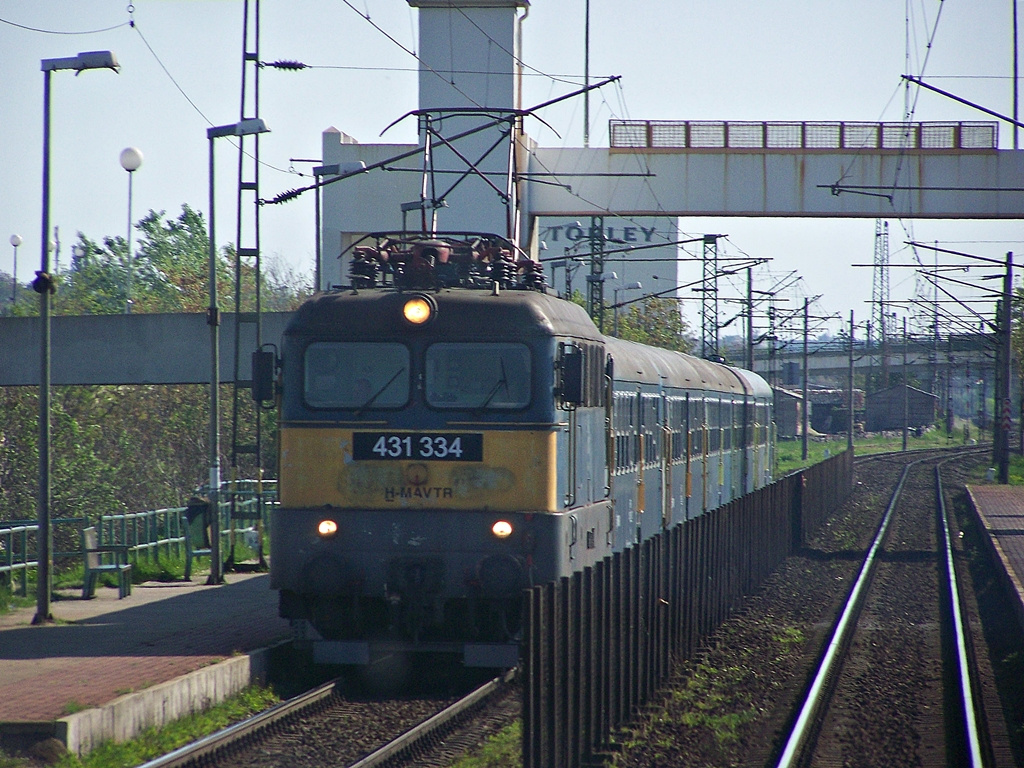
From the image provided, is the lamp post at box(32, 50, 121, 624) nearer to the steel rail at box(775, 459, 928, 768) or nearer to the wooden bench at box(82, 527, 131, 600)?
the wooden bench at box(82, 527, 131, 600)

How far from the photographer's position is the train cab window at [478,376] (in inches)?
427

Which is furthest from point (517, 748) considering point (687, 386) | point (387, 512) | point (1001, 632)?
point (687, 386)

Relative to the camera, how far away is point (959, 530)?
3002 cm

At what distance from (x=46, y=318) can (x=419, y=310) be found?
458 cm

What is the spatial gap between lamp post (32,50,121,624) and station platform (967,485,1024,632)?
1023 centimetres

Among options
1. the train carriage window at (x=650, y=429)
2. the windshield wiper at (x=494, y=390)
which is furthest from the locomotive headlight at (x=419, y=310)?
the train carriage window at (x=650, y=429)

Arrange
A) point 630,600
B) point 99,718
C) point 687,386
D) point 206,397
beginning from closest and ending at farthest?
point 99,718, point 630,600, point 687,386, point 206,397

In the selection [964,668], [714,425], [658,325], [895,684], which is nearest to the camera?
[895,684]

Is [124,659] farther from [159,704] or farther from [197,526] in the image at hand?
[197,526]

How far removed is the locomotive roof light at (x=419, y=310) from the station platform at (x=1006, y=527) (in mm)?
7777

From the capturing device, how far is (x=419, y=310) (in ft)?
36.0

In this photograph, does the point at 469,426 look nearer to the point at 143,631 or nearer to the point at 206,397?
the point at 143,631

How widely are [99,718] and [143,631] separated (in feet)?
13.3

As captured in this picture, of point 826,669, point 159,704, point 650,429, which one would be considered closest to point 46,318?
point 159,704
